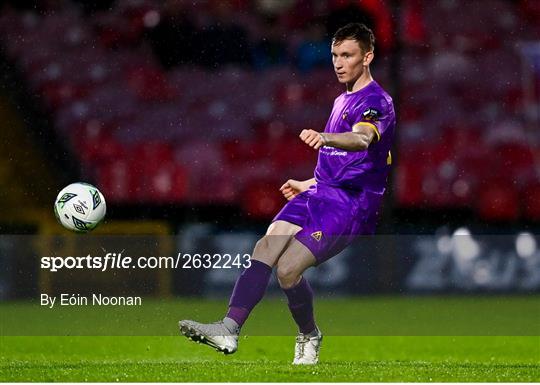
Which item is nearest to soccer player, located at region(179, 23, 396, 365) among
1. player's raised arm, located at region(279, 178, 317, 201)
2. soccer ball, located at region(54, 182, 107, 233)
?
player's raised arm, located at region(279, 178, 317, 201)

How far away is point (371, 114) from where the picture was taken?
18.3 feet

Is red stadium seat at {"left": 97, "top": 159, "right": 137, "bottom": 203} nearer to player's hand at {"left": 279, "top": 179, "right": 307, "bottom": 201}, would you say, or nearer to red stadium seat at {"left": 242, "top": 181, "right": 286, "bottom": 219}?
red stadium seat at {"left": 242, "top": 181, "right": 286, "bottom": 219}

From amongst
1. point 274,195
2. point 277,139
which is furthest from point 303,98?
point 274,195

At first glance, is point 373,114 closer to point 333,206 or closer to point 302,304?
point 333,206

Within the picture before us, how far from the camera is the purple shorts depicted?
5.71 meters

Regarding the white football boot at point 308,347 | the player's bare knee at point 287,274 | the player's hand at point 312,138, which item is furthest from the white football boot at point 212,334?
the player's hand at point 312,138

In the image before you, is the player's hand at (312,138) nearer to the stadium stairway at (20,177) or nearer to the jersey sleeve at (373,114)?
the jersey sleeve at (373,114)

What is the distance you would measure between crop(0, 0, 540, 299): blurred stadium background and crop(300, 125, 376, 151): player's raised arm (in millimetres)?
8440

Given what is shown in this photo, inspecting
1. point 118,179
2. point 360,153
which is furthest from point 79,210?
point 118,179

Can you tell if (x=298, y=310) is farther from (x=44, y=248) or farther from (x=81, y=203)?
(x=44, y=248)

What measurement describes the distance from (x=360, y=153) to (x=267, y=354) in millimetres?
1923

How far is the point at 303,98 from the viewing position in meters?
17.7

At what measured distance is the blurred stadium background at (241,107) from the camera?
49.2ft

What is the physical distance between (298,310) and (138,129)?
38.7ft
